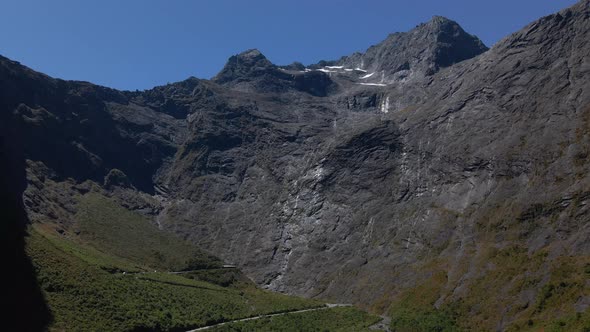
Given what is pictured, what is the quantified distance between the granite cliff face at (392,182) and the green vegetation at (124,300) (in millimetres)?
26077

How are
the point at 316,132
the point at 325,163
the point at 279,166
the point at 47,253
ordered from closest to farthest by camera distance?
the point at 47,253 → the point at 325,163 → the point at 279,166 → the point at 316,132

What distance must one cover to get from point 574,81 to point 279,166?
88.6m

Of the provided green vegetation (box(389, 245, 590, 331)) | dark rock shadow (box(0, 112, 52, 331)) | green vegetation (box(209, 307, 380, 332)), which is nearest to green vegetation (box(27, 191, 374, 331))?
green vegetation (box(209, 307, 380, 332))

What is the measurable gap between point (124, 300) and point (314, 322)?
29633 mm

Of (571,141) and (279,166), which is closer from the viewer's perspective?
(571,141)

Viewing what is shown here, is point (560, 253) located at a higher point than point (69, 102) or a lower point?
lower

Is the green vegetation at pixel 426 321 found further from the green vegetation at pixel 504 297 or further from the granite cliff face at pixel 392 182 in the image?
the granite cliff face at pixel 392 182

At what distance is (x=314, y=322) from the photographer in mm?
84562

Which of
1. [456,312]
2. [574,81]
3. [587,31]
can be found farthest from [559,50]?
[456,312]

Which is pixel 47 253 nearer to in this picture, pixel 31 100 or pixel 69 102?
pixel 31 100

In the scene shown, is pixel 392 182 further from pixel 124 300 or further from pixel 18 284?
pixel 18 284

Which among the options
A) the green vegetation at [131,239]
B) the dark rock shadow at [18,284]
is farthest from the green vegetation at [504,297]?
the green vegetation at [131,239]

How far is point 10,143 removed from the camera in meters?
141

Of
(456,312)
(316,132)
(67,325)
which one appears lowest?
(67,325)
